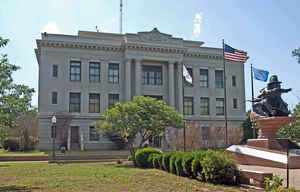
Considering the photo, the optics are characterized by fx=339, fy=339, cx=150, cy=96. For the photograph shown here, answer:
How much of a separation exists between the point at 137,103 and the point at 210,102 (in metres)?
25.1

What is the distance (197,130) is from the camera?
132 ft

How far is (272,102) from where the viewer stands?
19438 millimetres

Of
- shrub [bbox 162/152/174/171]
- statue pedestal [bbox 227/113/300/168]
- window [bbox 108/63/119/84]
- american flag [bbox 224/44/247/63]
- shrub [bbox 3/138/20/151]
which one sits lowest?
shrub [bbox 3/138/20/151]

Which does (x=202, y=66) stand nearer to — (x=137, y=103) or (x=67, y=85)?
(x=67, y=85)

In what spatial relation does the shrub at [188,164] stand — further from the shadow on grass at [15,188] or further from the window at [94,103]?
the window at [94,103]

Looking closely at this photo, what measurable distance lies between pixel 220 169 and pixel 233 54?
16322 millimetres

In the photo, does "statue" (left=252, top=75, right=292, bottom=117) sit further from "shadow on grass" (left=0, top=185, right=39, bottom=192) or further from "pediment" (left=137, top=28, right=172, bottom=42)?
"pediment" (left=137, top=28, right=172, bottom=42)

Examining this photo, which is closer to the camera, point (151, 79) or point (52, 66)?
point (52, 66)

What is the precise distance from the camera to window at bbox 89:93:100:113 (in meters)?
45.1

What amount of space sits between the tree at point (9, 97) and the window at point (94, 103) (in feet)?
103

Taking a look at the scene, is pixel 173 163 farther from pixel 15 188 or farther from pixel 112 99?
pixel 112 99

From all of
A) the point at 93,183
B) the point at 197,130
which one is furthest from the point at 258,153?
the point at 197,130

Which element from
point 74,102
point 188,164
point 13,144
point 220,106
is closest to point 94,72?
point 74,102

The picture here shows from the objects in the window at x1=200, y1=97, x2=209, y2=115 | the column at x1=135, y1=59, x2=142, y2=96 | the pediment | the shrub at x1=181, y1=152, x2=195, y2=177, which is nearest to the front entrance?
the column at x1=135, y1=59, x2=142, y2=96
